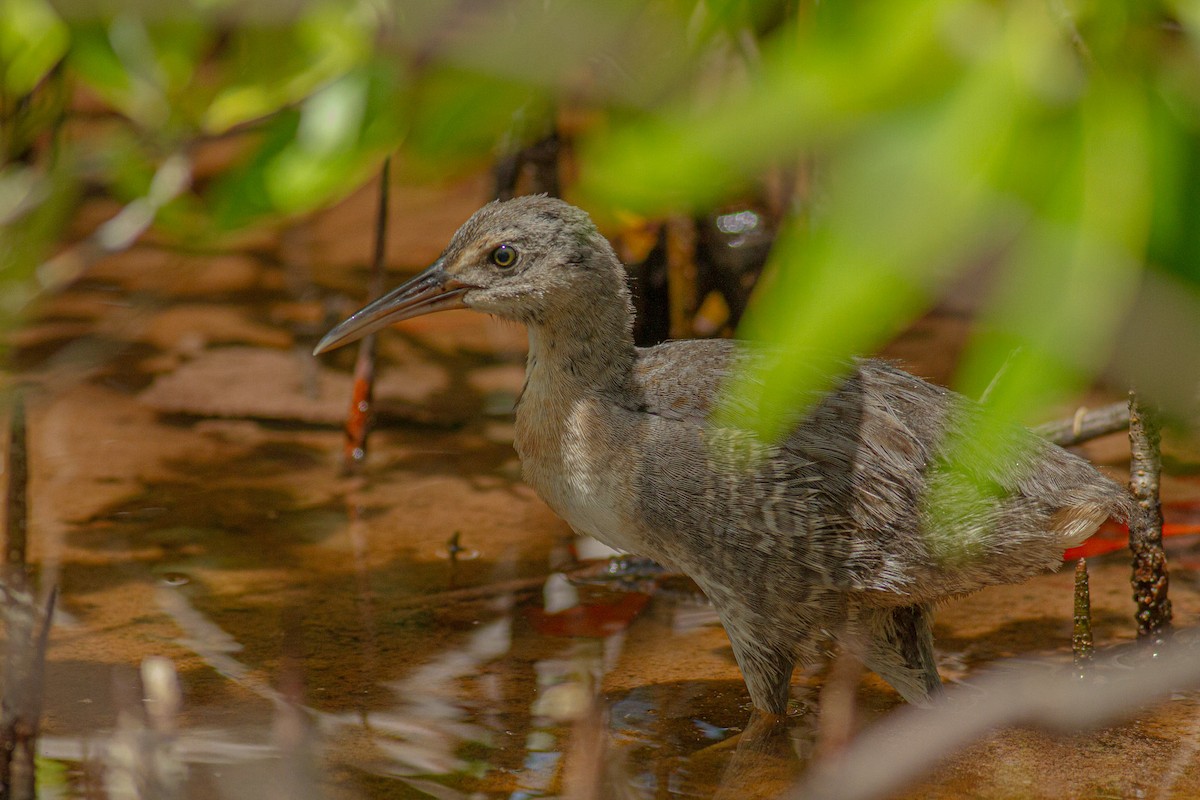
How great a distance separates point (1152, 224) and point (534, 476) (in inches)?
131

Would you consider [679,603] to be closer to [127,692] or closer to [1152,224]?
[127,692]

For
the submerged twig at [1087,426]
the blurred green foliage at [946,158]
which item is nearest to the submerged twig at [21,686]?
the blurred green foliage at [946,158]

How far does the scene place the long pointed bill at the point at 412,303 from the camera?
442 cm

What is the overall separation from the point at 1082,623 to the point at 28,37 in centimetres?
317

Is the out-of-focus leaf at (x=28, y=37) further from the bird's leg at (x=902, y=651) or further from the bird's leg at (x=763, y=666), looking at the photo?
the bird's leg at (x=902, y=651)

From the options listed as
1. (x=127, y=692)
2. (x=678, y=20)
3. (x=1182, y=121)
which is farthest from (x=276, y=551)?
(x=1182, y=121)

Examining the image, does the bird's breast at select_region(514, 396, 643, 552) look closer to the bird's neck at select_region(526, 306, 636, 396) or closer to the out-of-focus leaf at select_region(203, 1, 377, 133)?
the bird's neck at select_region(526, 306, 636, 396)

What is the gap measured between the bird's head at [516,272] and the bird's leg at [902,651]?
1245 mm

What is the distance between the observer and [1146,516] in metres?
4.14

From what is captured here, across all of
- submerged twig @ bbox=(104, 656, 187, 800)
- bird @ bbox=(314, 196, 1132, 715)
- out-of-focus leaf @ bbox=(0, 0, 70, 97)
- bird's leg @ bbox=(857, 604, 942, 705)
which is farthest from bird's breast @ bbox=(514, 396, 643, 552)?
out-of-focus leaf @ bbox=(0, 0, 70, 97)

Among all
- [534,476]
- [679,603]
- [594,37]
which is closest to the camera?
[594,37]

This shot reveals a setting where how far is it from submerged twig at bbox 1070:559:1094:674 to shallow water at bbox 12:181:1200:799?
0.24 metres

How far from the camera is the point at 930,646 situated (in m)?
4.20

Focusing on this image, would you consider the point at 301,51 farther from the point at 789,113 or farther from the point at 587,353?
the point at 587,353
